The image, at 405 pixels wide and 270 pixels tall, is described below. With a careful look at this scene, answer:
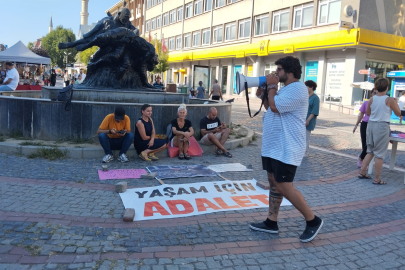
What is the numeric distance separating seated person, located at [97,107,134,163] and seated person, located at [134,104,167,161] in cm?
22

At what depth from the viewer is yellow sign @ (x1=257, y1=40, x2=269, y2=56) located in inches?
1145

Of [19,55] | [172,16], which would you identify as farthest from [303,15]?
[172,16]

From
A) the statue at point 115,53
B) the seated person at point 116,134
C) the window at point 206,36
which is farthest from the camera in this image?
the window at point 206,36

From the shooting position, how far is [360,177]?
23.7 feet

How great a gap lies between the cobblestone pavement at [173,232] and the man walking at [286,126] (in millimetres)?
644

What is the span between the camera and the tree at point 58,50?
8369 cm

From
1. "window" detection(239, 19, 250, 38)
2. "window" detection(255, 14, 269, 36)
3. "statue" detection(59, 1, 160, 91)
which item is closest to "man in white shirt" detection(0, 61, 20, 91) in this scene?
"statue" detection(59, 1, 160, 91)

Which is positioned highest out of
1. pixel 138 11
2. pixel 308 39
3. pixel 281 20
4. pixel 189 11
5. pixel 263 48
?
pixel 138 11

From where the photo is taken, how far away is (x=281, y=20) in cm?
2911

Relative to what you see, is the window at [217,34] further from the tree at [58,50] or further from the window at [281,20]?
the tree at [58,50]

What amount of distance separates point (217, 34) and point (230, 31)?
2.66m

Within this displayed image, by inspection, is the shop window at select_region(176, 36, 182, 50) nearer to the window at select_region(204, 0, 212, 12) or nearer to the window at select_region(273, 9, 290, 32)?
the window at select_region(204, 0, 212, 12)

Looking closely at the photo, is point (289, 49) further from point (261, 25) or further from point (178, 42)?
point (178, 42)

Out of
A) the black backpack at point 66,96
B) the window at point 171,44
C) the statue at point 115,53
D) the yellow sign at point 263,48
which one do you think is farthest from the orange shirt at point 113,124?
the window at point 171,44
